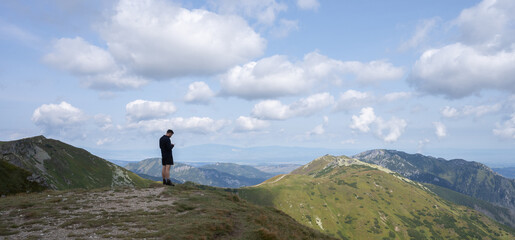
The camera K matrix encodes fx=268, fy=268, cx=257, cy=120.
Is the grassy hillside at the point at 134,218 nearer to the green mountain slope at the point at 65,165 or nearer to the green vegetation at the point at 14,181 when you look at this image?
the green vegetation at the point at 14,181

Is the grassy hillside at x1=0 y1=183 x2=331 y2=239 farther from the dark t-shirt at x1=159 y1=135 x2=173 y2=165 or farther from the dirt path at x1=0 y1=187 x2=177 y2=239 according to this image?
the dark t-shirt at x1=159 y1=135 x2=173 y2=165

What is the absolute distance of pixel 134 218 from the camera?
1956 cm

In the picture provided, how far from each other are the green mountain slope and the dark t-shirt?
11672 cm

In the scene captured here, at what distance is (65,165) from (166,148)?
159790mm

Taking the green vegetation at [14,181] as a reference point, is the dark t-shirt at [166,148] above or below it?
above

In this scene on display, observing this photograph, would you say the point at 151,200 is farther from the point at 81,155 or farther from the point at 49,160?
the point at 81,155

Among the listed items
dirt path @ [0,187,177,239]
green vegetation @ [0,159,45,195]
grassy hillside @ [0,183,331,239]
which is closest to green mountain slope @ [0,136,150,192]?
green vegetation @ [0,159,45,195]

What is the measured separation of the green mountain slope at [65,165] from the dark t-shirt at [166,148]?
117 meters

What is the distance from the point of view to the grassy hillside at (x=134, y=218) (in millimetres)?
16328

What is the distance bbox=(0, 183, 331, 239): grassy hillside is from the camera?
53.6 feet

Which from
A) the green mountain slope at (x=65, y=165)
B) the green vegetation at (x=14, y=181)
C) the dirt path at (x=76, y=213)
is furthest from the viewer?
the green mountain slope at (x=65, y=165)

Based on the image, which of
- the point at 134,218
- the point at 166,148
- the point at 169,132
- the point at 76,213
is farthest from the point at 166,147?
the point at 134,218

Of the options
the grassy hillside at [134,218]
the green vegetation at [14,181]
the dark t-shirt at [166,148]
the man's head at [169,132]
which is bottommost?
the grassy hillside at [134,218]

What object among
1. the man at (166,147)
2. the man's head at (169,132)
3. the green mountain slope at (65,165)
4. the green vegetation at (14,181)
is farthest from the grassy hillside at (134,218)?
the green mountain slope at (65,165)
